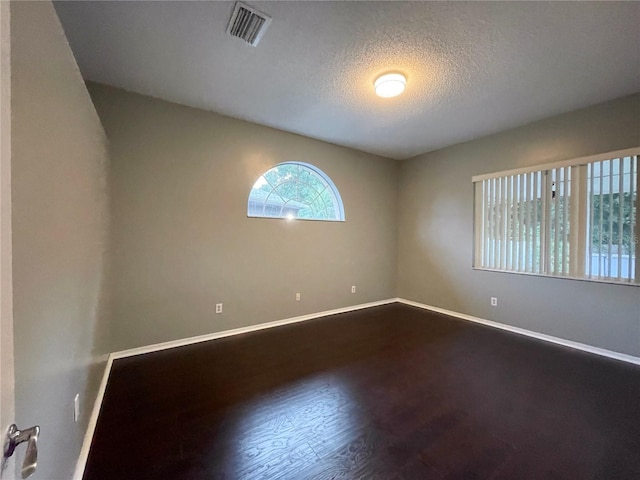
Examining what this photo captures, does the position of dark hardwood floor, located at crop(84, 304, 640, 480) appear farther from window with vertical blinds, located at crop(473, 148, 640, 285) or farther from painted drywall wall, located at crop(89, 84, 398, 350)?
window with vertical blinds, located at crop(473, 148, 640, 285)

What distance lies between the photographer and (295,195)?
3871 mm

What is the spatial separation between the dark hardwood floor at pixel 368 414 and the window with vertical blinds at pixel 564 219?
100cm

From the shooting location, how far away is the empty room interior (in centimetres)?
111

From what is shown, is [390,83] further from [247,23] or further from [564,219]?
[564,219]

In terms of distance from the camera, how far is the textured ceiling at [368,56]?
1.70m

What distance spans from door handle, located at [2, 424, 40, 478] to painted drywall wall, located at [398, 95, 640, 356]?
421 centimetres

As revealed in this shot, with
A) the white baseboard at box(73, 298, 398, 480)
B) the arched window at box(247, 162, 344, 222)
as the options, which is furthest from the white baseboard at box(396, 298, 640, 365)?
the arched window at box(247, 162, 344, 222)

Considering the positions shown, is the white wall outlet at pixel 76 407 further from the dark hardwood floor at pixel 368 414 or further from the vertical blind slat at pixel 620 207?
the vertical blind slat at pixel 620 207

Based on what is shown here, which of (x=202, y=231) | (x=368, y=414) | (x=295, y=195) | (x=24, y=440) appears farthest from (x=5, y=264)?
(x=295, y=195)

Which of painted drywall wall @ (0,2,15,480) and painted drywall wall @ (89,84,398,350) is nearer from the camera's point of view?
painted drywall wall @ (0,2,15,480)

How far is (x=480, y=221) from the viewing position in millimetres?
3865

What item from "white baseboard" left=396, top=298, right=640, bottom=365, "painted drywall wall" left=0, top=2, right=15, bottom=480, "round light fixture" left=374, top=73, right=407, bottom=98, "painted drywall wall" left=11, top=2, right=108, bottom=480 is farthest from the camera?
"white baseboard" left=396, top=298, right=640, bottom=365

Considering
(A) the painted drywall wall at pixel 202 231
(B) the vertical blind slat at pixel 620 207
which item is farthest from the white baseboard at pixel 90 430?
(B) the vertical blind slat at pixel 620 207

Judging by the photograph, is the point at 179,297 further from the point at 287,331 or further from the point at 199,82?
the point at 199,82
